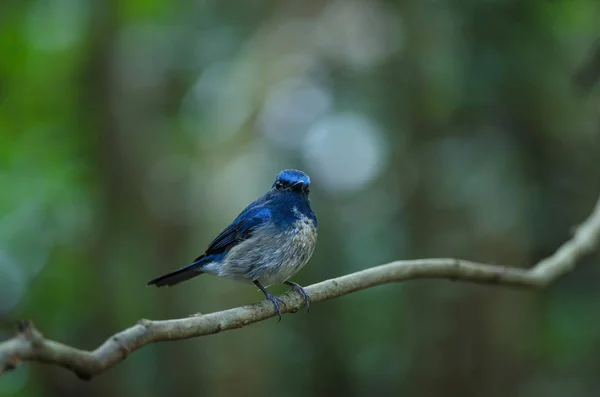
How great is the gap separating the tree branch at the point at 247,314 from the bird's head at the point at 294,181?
Answer: 0.56 m

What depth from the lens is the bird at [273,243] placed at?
12.3ft

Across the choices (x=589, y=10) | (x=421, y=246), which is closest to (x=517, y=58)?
(x=589, y=10)

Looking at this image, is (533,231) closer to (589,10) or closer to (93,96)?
(589,10)

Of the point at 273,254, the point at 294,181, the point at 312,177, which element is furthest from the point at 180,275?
the point at 312,177

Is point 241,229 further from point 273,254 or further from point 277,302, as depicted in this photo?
point 277,302

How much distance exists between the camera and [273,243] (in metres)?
3.76

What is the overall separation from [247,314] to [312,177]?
564 cm

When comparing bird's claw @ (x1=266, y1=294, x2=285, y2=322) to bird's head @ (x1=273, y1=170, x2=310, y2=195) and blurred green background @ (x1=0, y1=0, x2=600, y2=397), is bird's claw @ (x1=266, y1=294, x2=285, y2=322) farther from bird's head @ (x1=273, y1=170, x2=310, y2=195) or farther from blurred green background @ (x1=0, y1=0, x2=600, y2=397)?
blurred green background @ (x1=0, y1=0, x2=600, y2=397)

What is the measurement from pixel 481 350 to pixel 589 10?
3.61 m

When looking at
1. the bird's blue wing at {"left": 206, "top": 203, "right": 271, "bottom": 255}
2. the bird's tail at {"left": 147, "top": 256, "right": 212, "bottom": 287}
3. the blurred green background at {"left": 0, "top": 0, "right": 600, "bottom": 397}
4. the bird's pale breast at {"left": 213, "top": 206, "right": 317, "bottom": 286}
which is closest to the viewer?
the bird's tail at {"left": 147, "top": 256, "right": 212, "bottom": 287}

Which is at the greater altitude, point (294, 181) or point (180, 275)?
point (294, 181)

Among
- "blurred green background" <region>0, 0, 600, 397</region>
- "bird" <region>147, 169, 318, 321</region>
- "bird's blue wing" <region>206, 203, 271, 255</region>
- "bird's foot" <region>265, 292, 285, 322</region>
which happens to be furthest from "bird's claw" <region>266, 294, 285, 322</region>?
"blurred green background" <region>0, 0, 600, 397</region>

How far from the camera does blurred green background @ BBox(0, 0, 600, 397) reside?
716 cm

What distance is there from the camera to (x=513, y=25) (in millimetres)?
6746
